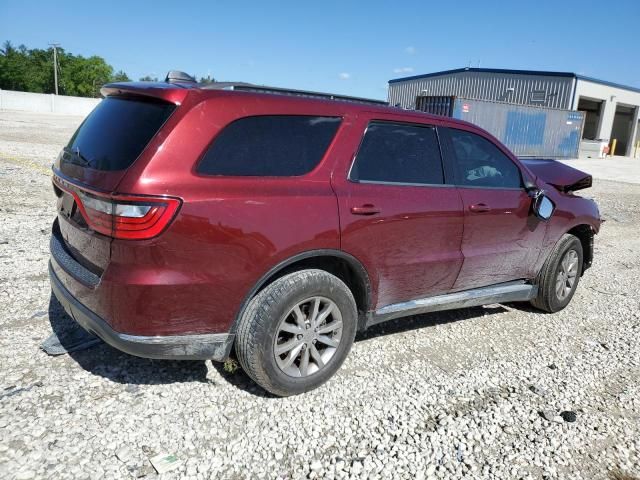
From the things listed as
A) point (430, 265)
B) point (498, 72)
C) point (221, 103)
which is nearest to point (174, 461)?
point (221, 103)

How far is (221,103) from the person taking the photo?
8.83ft

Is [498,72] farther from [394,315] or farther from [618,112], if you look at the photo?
[394,315]

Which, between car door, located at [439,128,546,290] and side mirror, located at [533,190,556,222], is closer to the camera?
car door, located at [439,128,546,290]

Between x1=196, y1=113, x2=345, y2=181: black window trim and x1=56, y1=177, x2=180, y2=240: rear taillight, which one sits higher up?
x1=196, y1=113, x2=345, y2=181: black window trim

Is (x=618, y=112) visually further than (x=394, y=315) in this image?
Yes

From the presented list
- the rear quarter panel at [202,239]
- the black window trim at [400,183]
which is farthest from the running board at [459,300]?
the rear quarter panel at [202,239]

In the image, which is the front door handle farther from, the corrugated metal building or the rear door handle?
the corrugated metal building

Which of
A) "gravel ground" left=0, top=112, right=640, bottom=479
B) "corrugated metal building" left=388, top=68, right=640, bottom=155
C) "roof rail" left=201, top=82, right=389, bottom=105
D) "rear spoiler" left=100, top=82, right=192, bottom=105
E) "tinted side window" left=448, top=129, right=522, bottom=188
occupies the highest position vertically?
"corrugated metal building" left=388, top=68, right=640, bottom=155

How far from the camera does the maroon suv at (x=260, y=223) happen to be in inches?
99.3

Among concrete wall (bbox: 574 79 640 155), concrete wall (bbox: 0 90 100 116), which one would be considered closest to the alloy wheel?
concrete wall (bbox: 574 79 640 155)

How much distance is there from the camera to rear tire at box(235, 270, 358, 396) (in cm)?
283

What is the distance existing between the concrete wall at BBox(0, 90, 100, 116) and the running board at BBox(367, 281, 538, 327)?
4962cm

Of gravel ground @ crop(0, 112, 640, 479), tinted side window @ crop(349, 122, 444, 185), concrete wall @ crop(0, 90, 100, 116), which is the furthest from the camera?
concrete wall @ crop(0, 90, 100, 116)

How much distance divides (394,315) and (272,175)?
1.40 m
